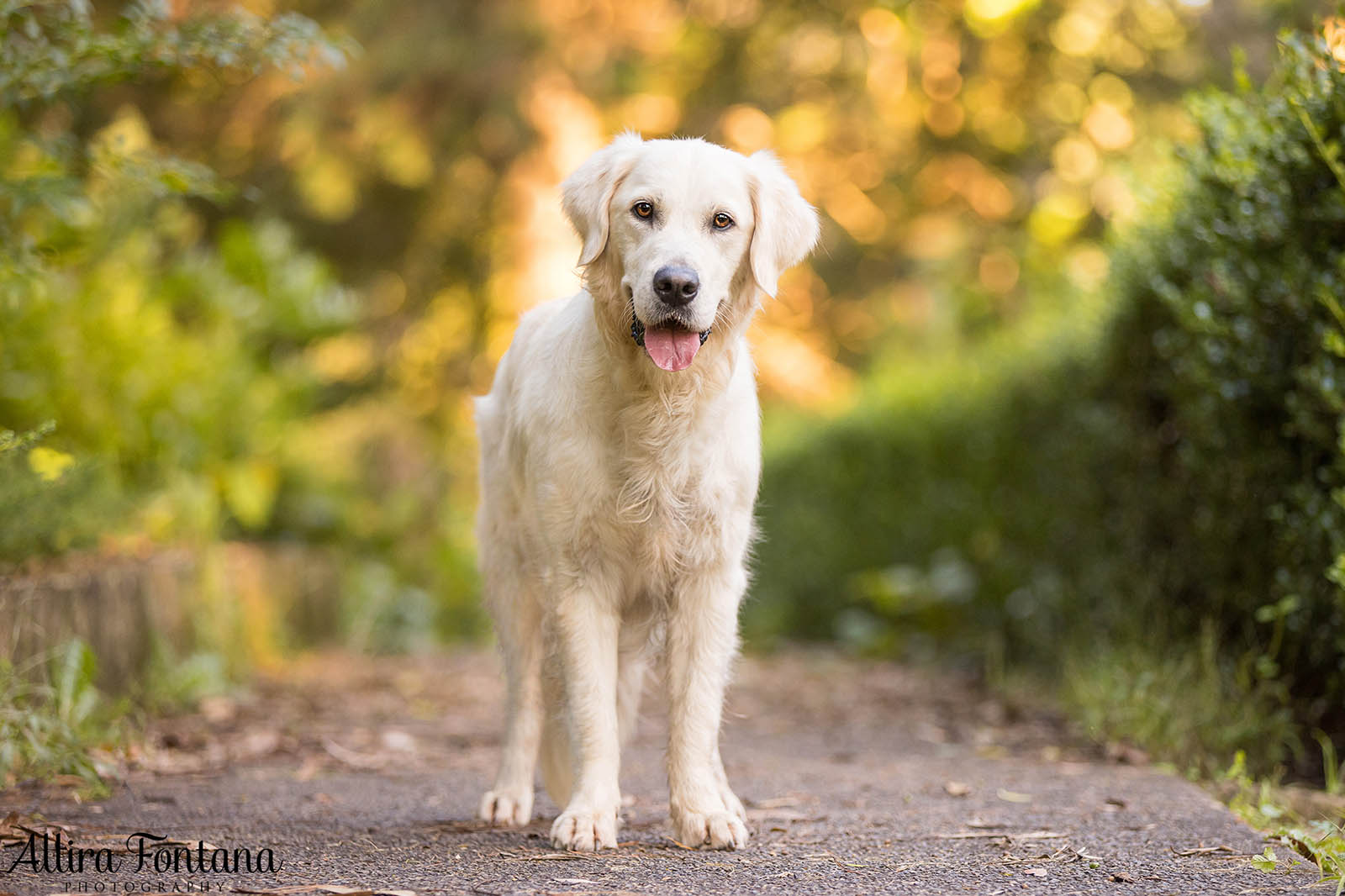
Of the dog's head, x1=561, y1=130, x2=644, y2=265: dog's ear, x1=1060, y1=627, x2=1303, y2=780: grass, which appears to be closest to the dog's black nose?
the dog's head

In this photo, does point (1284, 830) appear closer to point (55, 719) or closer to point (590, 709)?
point (590, 709)

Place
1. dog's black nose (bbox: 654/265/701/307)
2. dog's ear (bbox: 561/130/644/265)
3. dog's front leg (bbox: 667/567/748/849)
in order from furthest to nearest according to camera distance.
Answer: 1. dog's ear (bbox: 561/130/644/265)
2. dog's front leg (bbox: 667/567/748/849)
3. dog's black nose (bbox: 654/265/701/307)

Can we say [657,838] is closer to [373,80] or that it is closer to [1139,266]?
[1139,266]

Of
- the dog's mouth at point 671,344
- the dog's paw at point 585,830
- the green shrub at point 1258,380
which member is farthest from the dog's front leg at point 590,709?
the green shrub at point 1258,380

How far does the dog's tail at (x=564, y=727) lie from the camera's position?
12.7ft

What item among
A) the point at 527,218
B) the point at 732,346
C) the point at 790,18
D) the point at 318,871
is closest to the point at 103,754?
the point at 318,871

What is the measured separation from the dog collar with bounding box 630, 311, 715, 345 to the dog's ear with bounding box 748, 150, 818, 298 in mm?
293

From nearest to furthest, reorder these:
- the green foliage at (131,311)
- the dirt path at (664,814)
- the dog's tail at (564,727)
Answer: the dirt path at (664,814)
the dog's tail at (564,727)
the green foliage at (131,311)

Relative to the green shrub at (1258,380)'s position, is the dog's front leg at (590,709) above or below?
below

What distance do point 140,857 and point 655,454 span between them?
1655 mm

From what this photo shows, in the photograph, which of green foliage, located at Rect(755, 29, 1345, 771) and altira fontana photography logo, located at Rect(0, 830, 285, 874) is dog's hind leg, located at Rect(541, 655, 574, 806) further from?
green foliage, located at Rect(755, 29, 1345, 771)

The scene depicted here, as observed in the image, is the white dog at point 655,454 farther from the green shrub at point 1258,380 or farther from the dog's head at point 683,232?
the green shrub at point 1258,380

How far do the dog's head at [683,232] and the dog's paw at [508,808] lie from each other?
4.71ft

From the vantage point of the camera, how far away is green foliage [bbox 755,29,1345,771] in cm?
429
